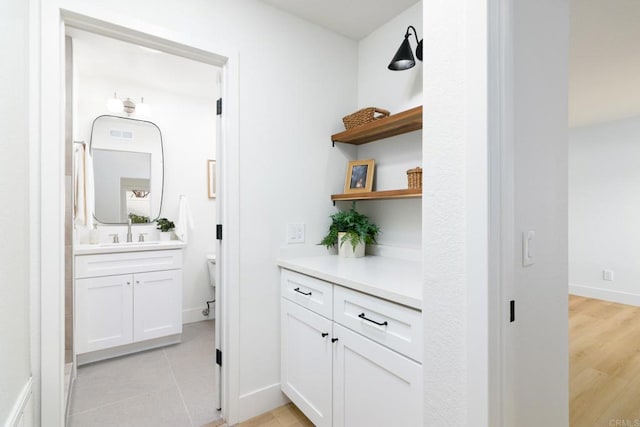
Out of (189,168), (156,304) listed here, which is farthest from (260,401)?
(189,168)

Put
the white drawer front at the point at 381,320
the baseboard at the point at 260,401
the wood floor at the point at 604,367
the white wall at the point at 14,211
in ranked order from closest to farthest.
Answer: the white wall at the point at 14,211 → the white drawer front at the point at 381,320 → the baseboard at the point at 260,401 → the wood floor at the point at 604,367

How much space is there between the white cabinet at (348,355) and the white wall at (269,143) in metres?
0.16

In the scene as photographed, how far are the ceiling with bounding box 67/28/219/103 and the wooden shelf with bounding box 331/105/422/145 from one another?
130 centimetres

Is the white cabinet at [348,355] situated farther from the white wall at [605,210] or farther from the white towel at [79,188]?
the white wall at [605,210]

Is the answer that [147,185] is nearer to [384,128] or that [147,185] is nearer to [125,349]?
[125,349]

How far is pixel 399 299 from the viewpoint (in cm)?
113

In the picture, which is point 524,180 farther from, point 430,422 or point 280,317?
point 280,317

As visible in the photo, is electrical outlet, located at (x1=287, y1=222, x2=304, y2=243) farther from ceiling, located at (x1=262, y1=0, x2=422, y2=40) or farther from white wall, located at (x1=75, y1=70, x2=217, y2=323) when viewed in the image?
white wall, located at (x1=75, y1=70, x2=217, y2=323)

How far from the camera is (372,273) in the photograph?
1523 mm

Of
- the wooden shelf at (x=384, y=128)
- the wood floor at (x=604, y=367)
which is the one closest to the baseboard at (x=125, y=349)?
the wooden shelf at (x=384, y=128)

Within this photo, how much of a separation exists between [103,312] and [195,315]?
1057 mm

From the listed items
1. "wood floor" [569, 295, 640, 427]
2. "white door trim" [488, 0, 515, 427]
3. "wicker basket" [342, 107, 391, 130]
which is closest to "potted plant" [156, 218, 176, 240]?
"wicker basket" [342, 107, 391, 130]

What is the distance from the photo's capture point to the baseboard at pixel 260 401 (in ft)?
5.84

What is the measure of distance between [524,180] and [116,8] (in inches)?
72.5
